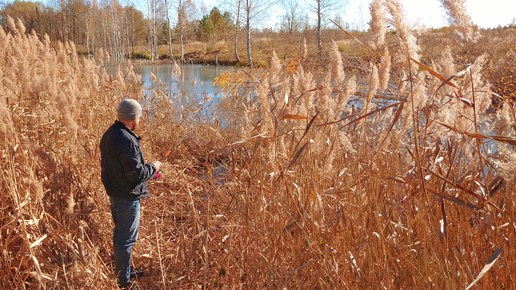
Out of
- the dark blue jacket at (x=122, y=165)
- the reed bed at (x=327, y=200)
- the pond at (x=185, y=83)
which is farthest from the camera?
the pond at (x=185, y=83)

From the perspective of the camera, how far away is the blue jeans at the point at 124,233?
2160 mm

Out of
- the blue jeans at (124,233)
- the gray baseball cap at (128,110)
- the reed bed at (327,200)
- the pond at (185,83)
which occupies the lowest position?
the blue jeans at (124,233)

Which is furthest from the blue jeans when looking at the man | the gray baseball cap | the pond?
the pond

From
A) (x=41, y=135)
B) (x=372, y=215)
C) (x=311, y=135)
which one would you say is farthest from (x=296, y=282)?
(x=41, y=135)

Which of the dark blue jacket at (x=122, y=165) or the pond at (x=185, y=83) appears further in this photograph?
the pond at (x=185, y=83)

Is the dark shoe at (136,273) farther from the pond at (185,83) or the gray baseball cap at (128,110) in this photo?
the pond at (185,83)

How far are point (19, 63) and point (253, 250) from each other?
1835 mm

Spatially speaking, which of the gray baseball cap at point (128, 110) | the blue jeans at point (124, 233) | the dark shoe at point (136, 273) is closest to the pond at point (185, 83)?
the gray baseball cap at point (128, 110)

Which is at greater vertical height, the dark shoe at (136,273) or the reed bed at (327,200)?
the reed bed at (327,200)

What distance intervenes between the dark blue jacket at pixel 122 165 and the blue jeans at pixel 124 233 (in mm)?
54

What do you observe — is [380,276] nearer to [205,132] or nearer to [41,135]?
[41,135]

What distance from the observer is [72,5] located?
102 ft

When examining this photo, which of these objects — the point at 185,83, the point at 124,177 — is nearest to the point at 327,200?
the point at 124,177

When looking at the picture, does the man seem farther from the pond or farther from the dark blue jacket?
the pond
